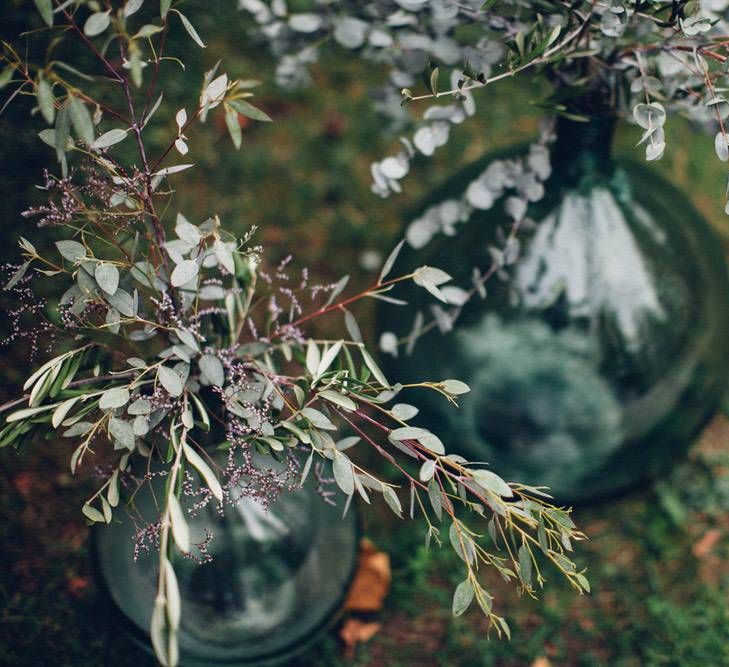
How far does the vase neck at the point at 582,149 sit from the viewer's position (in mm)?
1404

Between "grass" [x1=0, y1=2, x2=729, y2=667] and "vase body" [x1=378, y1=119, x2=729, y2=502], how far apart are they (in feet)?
0.81

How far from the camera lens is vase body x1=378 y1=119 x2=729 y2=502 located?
60.6 inches

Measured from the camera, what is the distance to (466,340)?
1.71m

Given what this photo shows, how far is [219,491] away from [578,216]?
39.1 inches

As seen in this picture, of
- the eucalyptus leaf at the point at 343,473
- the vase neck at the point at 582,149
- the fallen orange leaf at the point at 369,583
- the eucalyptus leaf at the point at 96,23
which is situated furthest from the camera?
the fallen orange leaf at the point at 369,583

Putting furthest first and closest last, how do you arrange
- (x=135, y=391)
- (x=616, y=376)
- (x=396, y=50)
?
(x=616, y=376) → (x=396, y=50) → (x=135, y=391)

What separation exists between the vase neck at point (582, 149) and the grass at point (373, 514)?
0.85 m

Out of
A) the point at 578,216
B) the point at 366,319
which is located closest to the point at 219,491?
the point at 578,216

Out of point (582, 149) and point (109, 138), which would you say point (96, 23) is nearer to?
point (109, 138)

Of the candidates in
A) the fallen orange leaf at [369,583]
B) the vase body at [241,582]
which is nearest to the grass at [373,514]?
the fallen orange leaf at [369,583]

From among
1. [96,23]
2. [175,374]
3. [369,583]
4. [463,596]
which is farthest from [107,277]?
[369,583]

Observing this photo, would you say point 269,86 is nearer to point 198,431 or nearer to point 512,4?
point 512,4

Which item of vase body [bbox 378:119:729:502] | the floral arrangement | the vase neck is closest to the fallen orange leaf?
vase body [bbox 378:119:729:502]

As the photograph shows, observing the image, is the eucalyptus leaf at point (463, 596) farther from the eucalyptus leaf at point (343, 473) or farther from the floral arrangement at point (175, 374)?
the eucalyptus leaf at point (343, 473)
